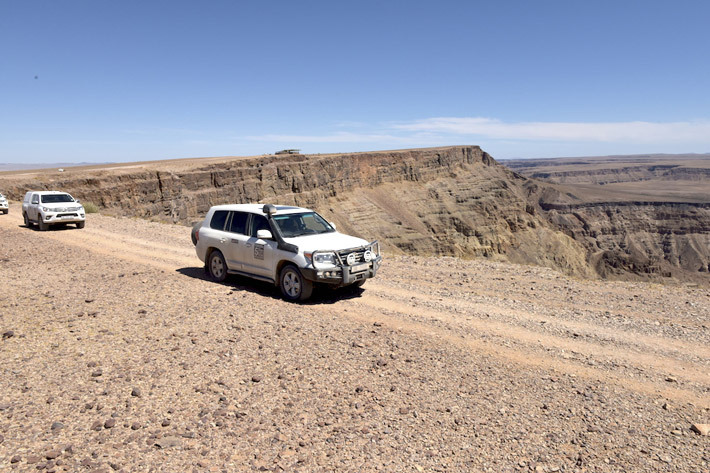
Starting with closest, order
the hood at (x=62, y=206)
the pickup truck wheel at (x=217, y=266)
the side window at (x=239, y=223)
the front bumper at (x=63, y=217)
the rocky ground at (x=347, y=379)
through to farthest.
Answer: the rocky ground at (x=347, y=379)
the side window at (x=239, y=223)
the pickup truck wheel at (x=217, y=266)
the front bumper at (x=63, y=217)
the hood at (x=62, y=206)

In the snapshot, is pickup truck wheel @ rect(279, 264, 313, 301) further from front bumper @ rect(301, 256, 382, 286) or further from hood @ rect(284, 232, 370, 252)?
hood @ rect(284, 232, 370, 252)

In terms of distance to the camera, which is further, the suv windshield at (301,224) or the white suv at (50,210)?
the white suv at (50,210)

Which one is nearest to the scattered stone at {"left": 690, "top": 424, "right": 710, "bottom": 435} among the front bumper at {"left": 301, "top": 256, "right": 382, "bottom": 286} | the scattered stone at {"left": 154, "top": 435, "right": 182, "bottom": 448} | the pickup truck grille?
the scattered stone at {"left": 154, "top": 435, "right": 182, "bottom": 448}

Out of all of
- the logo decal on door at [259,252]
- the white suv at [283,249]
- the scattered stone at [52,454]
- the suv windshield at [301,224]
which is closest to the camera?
the scattered stone at [52,454]

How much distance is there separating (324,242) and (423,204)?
2808 inches

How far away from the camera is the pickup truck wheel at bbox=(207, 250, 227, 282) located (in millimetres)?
10484

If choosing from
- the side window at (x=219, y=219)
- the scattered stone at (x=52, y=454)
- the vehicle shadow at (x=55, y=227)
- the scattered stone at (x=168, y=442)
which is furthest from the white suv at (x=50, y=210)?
the scattered stone at (x=168, y=442)

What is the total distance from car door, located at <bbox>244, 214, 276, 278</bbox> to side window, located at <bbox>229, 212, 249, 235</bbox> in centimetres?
19

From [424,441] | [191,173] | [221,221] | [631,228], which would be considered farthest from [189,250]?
[631,228]

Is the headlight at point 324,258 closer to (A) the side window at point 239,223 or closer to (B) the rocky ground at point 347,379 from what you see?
(B) the rocky ground at point 347,379

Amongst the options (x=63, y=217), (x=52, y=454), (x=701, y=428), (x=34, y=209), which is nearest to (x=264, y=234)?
(x=52, y=454)

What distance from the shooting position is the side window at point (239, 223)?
10.2m

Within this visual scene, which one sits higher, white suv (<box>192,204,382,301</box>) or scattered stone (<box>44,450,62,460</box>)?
white suv (<box>192,204,382,301</box>)

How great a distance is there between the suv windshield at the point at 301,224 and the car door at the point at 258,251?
1.09ft
